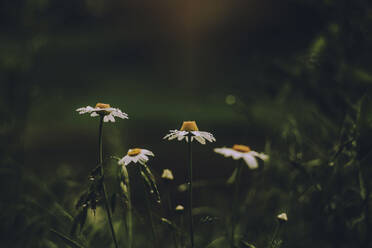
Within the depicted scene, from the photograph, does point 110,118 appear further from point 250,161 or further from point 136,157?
point 250,161

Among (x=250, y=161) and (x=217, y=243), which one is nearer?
(x=250, y=161)

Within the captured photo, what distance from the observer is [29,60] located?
0.83m

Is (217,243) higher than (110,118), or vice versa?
(110,118)

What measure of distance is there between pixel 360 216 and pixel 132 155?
1.24 ft

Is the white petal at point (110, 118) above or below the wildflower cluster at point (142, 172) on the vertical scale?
above

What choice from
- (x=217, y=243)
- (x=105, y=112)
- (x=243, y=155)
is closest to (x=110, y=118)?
(x=105, y=112)

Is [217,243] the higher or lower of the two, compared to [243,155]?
lower

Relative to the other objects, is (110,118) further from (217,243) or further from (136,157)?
(217,243)

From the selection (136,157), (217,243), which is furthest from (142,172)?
(217,243)

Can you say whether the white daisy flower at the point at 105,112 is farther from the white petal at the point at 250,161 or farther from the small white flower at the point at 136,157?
the white petal at the point at 250,161


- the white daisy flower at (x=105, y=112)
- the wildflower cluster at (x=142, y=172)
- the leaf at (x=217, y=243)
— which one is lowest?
the leaf at (x=217, y=243)

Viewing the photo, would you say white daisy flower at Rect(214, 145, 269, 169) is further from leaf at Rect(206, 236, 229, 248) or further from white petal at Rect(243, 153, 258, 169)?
leaf at Rect(206, 236, 229, 248)

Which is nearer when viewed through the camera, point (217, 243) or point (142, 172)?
point (142, 172)

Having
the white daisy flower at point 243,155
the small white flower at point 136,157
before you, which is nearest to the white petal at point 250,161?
the white daisy flower at point 243,155
